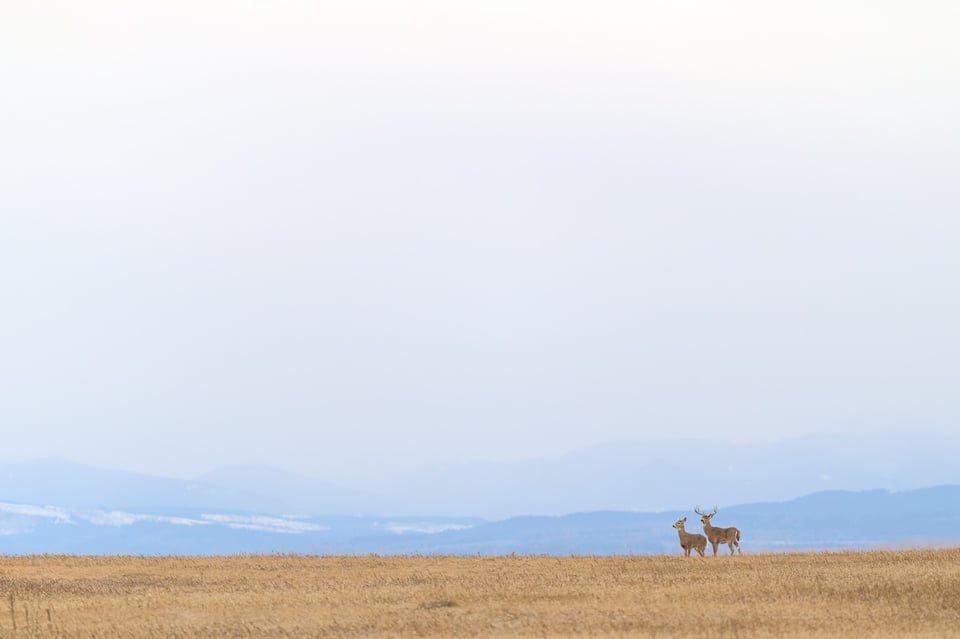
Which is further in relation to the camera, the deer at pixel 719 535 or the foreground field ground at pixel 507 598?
the deer at pixel 719 535

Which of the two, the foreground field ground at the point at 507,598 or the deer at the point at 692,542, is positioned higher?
the deer at the point at 692,542

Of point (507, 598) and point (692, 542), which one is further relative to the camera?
point (692, 542)

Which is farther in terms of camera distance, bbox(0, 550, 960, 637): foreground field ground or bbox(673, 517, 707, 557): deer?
bbox(673, 517, 707, 557): deer

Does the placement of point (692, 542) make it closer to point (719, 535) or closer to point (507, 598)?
point (719, 535)

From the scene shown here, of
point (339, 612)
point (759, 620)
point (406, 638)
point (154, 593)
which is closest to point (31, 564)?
point (154, 593)

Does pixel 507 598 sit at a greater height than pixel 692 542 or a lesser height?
lesser

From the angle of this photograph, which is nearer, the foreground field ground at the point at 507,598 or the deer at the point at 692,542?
the foreground field ground at the point at 507,598

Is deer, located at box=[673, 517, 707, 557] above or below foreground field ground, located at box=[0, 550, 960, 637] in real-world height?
above

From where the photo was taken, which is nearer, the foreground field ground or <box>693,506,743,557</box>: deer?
the foreground field ground

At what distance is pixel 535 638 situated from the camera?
22500mm

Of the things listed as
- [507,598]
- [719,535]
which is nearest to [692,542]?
[719,535]

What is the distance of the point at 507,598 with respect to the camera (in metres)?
27.6

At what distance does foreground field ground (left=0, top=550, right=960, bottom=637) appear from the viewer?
24016 mm

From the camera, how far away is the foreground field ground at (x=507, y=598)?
2402cm
